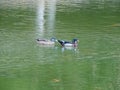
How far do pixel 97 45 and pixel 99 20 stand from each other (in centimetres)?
889

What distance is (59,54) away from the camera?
60.9ft

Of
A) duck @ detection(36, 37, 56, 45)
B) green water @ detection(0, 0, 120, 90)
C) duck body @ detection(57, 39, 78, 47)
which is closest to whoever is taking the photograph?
green water @ detection(0, 0, 120, 90)

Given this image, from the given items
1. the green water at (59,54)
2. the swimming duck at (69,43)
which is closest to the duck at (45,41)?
the green water at (59,54)

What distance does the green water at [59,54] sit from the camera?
14430 mm

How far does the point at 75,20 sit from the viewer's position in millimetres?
28906

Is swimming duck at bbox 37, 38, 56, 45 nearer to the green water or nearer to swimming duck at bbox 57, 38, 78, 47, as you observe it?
the green water

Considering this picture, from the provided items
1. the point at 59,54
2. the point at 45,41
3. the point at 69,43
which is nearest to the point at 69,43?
the point at 69,43

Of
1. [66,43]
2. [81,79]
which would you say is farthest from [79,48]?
[81,79]

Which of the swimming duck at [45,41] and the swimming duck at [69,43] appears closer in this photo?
the swimming duck at [69,43]

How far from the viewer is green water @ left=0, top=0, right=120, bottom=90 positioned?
47.3ft

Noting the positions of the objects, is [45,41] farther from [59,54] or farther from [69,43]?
[59,54]

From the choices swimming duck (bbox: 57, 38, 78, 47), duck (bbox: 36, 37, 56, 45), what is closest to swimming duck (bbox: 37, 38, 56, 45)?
duck (bbox: 36, 37, 56, 45)

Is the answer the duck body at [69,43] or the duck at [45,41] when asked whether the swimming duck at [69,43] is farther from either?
the duck at [45,41]

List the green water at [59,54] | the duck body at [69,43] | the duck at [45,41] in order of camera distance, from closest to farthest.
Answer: the green water at [59,54]
the duck body at [69,43]
the duck at [45,41]
